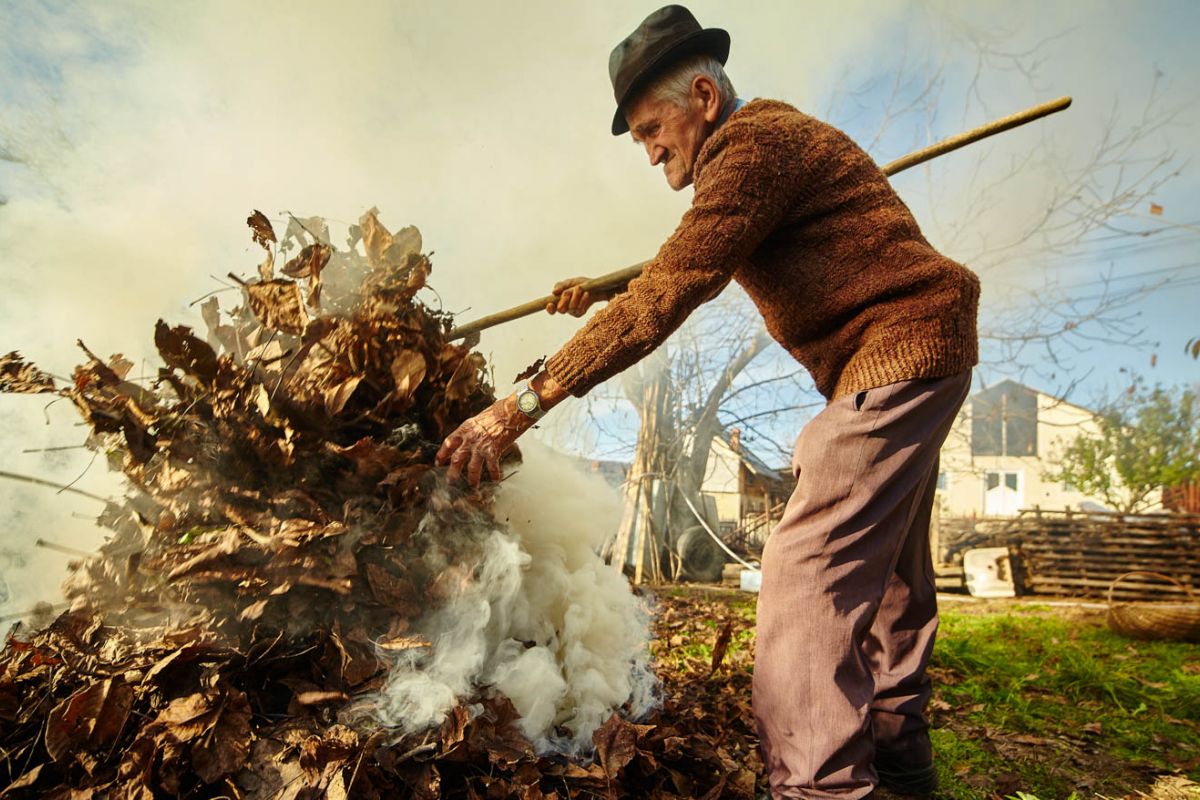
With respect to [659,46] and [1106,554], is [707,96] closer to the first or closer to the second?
[659,46]

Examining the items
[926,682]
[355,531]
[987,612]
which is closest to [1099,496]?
[987,612]

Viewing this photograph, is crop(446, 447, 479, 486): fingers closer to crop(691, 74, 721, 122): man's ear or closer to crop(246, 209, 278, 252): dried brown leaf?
crop(246, 209, 278, 252): dried brown leaf

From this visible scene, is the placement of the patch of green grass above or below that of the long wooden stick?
below

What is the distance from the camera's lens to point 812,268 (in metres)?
1.68

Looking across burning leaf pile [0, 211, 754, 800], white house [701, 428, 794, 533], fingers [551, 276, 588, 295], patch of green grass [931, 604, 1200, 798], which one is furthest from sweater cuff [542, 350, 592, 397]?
white house [701, 428, 794, 533]

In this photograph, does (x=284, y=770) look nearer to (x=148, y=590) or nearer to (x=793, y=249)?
(x=148, y=590)

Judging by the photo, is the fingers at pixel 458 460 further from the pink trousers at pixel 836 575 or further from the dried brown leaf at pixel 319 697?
the pink trousers at pixel 836 575

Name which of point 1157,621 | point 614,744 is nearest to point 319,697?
point 614,744

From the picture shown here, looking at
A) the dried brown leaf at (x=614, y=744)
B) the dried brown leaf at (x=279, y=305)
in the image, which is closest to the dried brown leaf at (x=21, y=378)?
the dried brown leaf at (x=279, y=305)

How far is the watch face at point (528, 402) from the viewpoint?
5.37 ft

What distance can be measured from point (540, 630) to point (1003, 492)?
37.7 metres

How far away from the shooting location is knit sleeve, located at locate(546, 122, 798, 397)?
5.16 feet

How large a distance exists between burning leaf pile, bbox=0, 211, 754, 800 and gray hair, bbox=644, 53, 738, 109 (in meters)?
1.03

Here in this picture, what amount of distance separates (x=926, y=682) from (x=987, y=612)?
615cm
